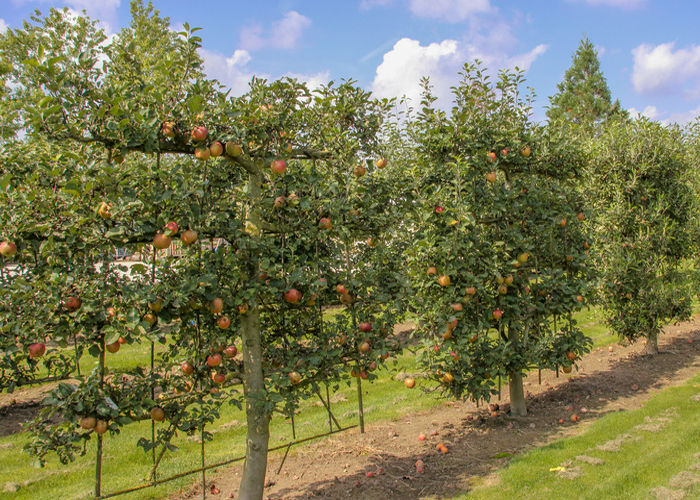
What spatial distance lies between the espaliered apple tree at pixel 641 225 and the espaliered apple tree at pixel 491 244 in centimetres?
268

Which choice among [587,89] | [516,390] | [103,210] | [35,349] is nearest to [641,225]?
[516,390]

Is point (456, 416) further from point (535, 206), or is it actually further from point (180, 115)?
point (180, 115)

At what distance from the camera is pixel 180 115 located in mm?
3213

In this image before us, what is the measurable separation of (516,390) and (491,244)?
1.97 meters

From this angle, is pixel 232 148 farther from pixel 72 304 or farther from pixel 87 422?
pixel 87 422

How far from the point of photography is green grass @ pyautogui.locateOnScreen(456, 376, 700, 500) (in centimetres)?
385

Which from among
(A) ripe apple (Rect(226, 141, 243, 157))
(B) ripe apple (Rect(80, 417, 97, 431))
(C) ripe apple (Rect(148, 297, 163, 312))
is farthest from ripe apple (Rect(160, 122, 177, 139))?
(B) ripe apple (Rect(80, 417, 97, 431))

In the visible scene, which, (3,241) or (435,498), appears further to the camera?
(435,498)

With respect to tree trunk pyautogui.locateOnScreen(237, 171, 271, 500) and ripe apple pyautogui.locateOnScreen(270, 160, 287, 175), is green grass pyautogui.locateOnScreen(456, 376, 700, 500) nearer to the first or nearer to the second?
tree trunk pyautogui.locateOnScreen(237, 171, 271, 500)

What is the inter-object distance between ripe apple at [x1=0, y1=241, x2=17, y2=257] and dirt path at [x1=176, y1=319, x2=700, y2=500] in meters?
2.81

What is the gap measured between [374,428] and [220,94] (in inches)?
167

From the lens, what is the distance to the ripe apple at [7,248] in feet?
8.72

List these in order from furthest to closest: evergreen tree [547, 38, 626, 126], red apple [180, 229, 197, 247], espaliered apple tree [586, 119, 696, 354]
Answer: evergreen tree [547, 38, 626, 126] < espaliered apple tree [586, 119, 696, 354] < red apple [180, 229, 197, 247]

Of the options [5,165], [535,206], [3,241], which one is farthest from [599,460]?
[5,165]
